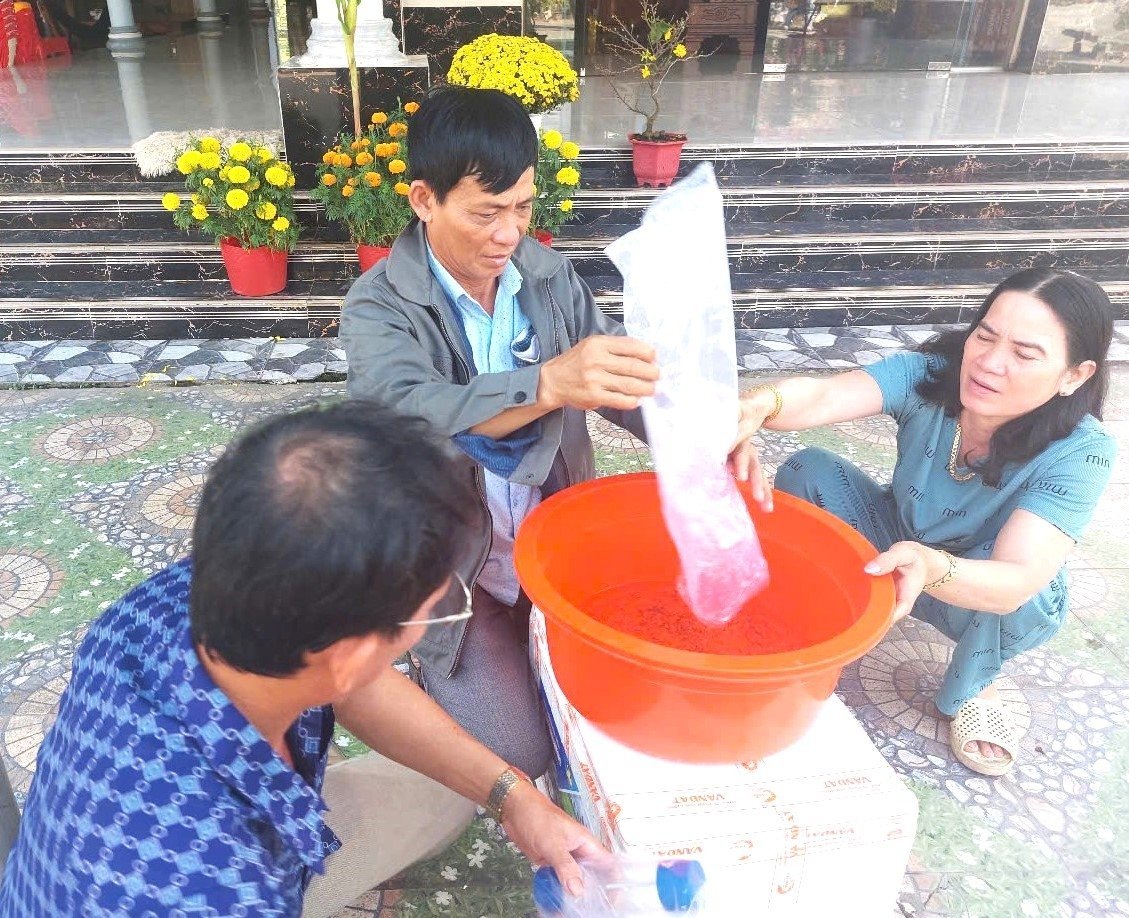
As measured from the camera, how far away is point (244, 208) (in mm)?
3791

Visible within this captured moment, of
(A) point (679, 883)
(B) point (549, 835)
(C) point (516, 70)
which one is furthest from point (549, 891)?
(C) point (516, 70)

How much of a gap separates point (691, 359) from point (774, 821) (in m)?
0.63

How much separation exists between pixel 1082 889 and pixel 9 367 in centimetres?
412

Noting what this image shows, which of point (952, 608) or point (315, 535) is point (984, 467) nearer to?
point (952, 608)

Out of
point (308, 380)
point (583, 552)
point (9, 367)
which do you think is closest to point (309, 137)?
point (308, 380)

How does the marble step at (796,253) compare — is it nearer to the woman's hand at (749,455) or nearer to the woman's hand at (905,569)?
the woman's hand at (749,455)

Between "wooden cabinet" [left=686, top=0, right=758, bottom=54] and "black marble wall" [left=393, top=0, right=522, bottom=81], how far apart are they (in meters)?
5.11

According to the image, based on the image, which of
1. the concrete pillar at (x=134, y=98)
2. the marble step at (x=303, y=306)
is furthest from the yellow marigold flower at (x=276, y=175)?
the concrete pillar at (x=134, y=98)

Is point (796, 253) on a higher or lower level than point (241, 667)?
lower

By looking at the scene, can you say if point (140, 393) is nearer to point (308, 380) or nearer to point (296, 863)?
point (308, 380)

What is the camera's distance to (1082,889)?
5.22ft

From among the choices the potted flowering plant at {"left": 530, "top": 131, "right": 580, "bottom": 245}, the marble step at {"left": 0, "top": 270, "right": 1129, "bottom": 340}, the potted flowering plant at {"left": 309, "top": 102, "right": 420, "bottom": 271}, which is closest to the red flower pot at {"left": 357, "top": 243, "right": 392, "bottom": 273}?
the potted flowering plant at {"left": 309, "top": 102, "right": 420, "bottom": 271}

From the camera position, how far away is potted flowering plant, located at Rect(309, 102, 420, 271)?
374 centimetres

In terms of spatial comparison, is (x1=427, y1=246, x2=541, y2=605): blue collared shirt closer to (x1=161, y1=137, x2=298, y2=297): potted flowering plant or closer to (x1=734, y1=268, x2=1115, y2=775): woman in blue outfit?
(x1=734, y1=268, x2=1115, y2=775): woman in blue outfit
